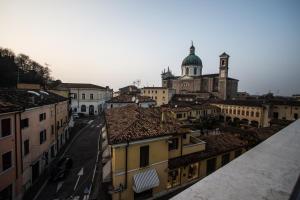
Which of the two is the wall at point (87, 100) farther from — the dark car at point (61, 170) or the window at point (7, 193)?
the window at point (7, 193)

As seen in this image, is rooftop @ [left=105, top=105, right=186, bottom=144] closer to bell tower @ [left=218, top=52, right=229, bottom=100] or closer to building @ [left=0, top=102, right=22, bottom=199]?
building @ [left=0, top=102, right=22, bottom=199]

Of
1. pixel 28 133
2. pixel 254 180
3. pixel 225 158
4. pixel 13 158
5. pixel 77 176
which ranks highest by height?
pixel 254 180

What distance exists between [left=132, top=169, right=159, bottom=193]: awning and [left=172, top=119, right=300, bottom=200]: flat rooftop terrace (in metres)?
10.1

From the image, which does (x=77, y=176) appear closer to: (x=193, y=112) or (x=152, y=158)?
(x=152, y=158)

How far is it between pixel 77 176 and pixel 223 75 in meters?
72.9

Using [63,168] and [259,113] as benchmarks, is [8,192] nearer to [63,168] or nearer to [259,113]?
[63,168]

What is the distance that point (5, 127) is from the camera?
12211 mm

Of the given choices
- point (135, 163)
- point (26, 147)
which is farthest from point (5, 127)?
point (135, 163)

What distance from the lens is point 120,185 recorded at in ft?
35.4

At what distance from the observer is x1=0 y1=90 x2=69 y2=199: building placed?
12921mm

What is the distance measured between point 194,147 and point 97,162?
12.0 meters

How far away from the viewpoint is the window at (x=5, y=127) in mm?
11917

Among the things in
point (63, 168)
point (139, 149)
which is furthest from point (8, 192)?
point (139, 149)

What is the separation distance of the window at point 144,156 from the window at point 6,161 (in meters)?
9.91
